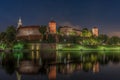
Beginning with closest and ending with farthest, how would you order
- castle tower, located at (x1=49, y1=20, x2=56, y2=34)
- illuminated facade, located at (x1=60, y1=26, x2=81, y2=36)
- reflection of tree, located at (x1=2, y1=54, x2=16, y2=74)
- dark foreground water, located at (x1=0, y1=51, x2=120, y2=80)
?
dark foreground water, located at (x1=0, y1=51, x2=120, y2=80) → reflection of tree, located at (x1=2, y1=54, x2=16, y2=74) → castle tower, located at (x1=49, y1=20, x2=56, y2=34) → illuminated facade, located at (x1=60, y1=26, x2=81, y2=36)

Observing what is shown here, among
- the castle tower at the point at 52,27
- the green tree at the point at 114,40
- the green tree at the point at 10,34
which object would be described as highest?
the castle tower at the point at 52,27

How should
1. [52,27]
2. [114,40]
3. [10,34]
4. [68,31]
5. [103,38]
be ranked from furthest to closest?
[114,40], [103,38], [68,31], [52,27], [10,34]

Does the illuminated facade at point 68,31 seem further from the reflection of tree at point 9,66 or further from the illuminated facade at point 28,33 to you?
the reflection of tree at point 9,66

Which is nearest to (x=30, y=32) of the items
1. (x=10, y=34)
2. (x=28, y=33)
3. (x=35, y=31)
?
(x=28, y=33)

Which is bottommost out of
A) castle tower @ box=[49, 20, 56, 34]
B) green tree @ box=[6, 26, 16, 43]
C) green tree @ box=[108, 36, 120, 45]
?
green tree @ box=[108, 36, 120, 45]

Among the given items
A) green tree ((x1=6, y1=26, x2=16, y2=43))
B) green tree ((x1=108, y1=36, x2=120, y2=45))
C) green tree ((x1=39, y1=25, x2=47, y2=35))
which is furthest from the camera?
green tree ((x1=108, y1=36, x2=120, y2=45))

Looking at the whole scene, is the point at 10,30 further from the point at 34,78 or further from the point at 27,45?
the point at 34,78

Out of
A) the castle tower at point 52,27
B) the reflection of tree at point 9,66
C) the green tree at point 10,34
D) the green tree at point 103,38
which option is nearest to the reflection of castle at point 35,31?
the castle tower at point 52,27

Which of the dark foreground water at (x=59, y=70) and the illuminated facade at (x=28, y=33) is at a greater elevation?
the illuminated facade at (x=28, y=33)

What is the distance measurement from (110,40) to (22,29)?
67.2m

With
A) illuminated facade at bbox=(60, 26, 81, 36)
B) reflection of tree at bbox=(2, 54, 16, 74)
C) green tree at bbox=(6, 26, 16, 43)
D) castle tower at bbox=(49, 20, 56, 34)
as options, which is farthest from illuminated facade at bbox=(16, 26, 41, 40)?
reflection of tree at bbox=(2, 54, 16, 74)

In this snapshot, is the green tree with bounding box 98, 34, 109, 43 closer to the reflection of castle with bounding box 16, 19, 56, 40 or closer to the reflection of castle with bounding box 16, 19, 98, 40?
the reflection of castle with bounding box 16, 19, 98, 40

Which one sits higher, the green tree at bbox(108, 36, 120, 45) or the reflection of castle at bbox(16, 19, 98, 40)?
the reflection of castle at bbox(16, 19, 98, 40)

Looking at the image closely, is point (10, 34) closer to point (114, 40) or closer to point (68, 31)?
point (68, 31)
